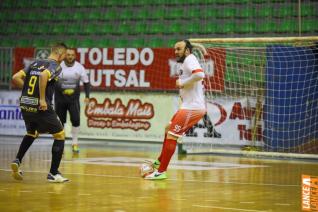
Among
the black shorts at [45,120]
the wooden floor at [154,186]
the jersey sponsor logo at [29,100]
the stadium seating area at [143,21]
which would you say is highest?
the stadium seating area at [143,21]

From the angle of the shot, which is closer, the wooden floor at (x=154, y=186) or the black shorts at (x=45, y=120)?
the wooden floor at (x=154, y=186)

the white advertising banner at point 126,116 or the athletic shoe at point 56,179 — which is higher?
the white advertising banner at point 126,116

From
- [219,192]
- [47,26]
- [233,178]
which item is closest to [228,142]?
[233,178]

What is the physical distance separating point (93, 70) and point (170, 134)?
14.6 metres

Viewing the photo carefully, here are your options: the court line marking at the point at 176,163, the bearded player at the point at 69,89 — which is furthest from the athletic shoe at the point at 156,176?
the bearded player at the point at 69,89

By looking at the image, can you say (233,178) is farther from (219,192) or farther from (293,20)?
(293,20)

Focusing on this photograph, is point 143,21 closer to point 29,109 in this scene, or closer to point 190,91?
point 190,91

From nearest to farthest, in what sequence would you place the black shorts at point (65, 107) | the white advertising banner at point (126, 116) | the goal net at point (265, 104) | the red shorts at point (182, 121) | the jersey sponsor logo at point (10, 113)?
1. the red shorts at point (182, 121)
2. the black shorts at point (65, 107)
3. the goal net at point (265, 104)
4. the white advertising banner at point (126, 116)
5. the jersey sponsor logo at point (10, 113)

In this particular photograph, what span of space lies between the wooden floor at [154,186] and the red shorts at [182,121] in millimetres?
770

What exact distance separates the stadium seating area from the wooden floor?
9.43m

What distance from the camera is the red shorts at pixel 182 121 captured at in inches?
465

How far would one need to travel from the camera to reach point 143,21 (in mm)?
28188

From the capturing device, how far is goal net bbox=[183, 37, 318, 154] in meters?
19.5

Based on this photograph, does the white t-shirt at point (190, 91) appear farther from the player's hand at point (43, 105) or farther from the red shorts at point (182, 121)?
the player's hand at point (43, 105)
